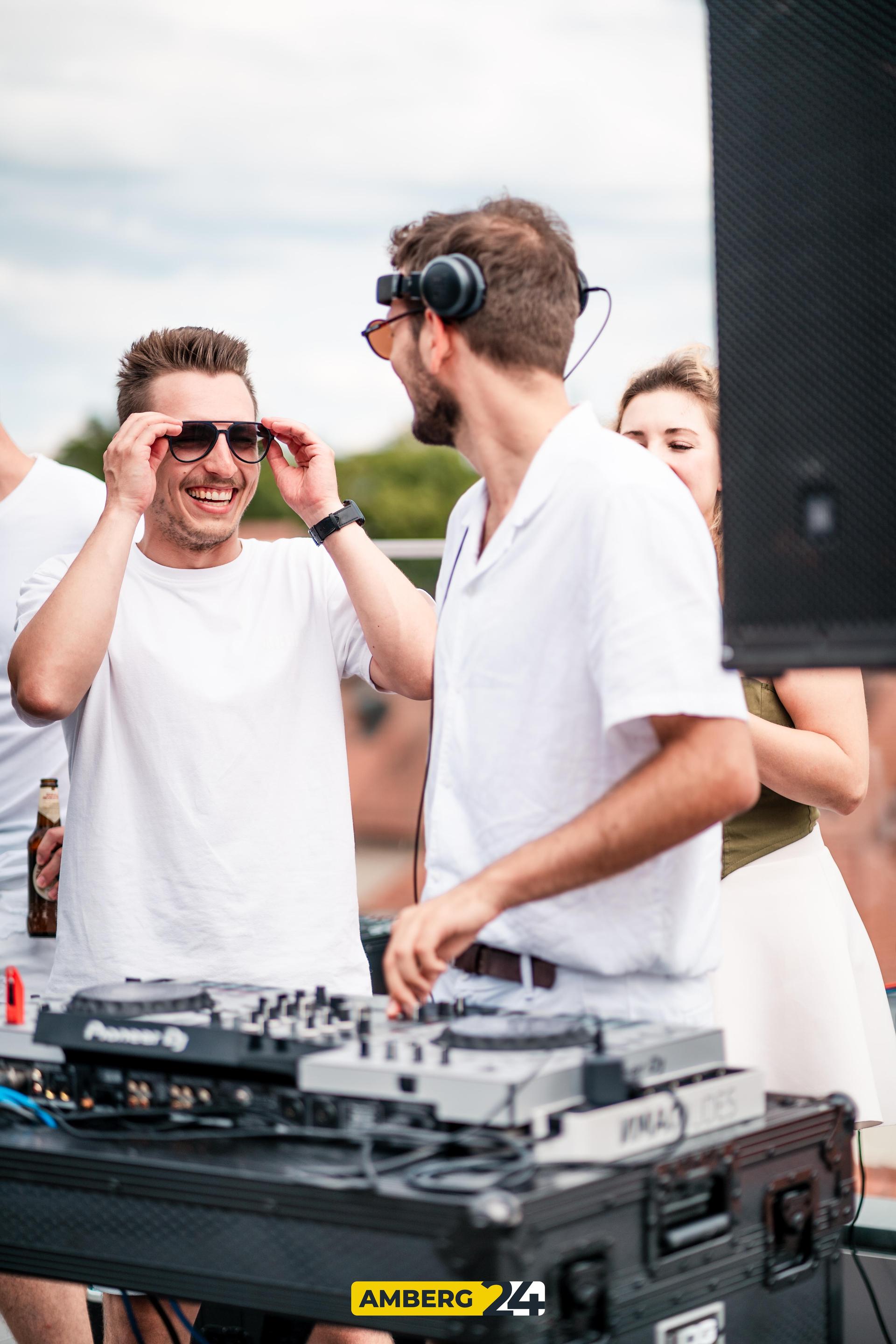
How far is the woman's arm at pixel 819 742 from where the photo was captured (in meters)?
2.27

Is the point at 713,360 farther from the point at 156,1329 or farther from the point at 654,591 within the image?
the point at 156,1329

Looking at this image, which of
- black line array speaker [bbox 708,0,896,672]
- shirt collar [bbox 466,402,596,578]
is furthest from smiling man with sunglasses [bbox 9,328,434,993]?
black line array speaker [bbox 708,0,896,672]

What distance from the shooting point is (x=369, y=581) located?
95.8 inches

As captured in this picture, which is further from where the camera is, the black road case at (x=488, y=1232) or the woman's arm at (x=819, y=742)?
the woman's arm at (x=819, y=742)

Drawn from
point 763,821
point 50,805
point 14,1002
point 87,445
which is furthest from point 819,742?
point 87,445

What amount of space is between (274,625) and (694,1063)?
129cm

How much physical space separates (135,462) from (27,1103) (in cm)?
122

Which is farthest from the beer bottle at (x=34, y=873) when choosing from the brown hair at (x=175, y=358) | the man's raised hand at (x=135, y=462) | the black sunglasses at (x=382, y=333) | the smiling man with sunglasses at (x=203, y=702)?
the black sunglasses at (x=382, y=333)

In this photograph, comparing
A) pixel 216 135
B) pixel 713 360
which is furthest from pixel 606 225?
pixel 713 360

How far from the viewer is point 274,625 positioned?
250 centimetres

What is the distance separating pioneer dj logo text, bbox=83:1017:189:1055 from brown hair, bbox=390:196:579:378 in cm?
90

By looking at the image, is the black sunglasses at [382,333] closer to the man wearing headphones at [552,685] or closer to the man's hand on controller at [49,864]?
the man wearing headphones at [552,685]

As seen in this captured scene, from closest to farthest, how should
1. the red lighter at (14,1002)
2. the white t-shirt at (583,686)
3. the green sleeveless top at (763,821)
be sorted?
the white t-shirt at (583,686)
the red lighter at (14,1002)
the green sleeveless top at (763,821)

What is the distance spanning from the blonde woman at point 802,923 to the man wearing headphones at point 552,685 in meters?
0.63
